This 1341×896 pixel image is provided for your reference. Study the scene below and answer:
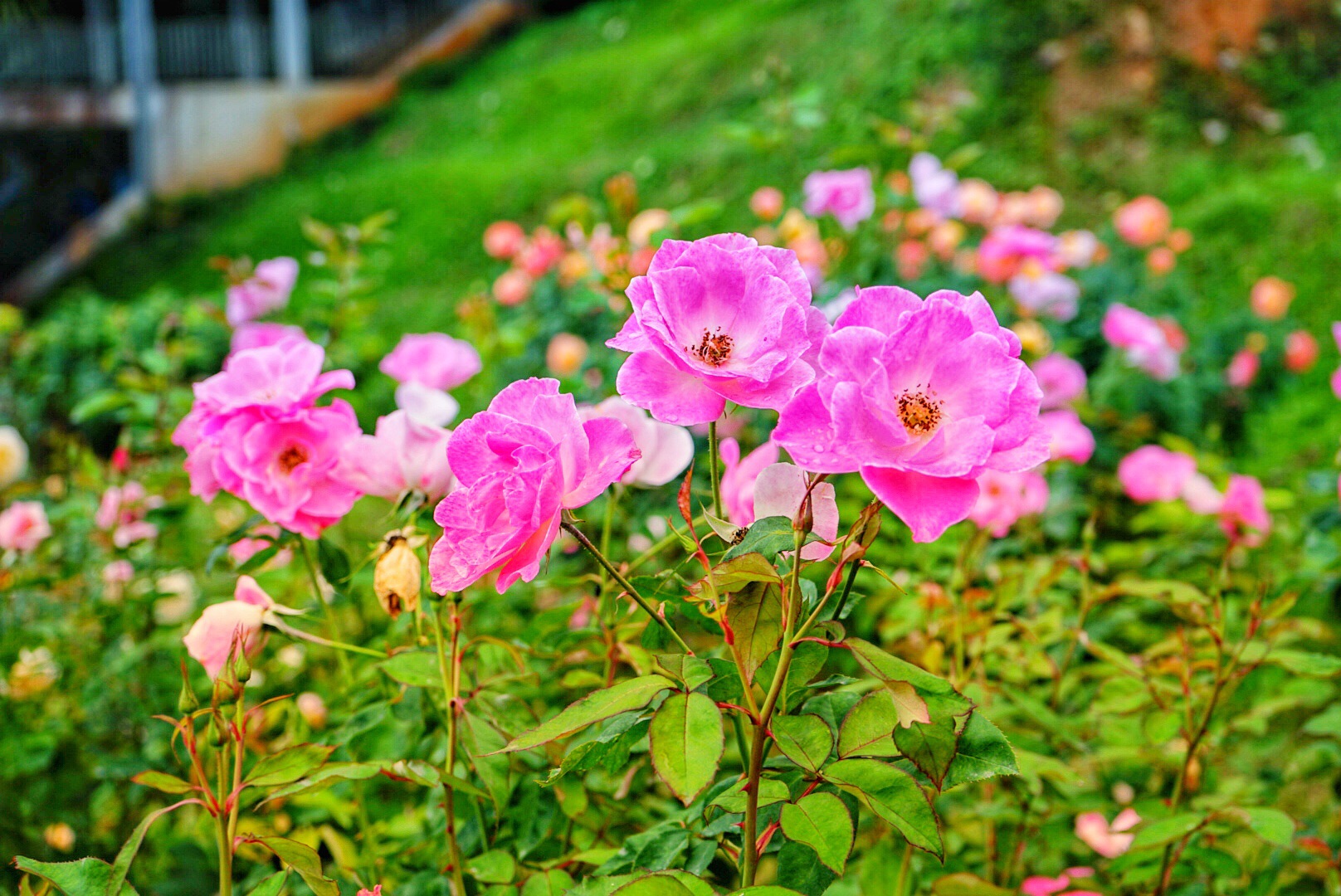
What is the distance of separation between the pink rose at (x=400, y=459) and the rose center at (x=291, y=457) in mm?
40

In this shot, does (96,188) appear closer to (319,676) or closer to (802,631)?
(319,676)

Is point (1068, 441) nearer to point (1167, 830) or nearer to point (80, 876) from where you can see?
point (1167, 830)

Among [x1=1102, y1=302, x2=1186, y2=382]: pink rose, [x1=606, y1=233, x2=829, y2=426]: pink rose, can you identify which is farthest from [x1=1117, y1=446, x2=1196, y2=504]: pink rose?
[x1=606, y1=233, x2=829, y2=426]: pink rose

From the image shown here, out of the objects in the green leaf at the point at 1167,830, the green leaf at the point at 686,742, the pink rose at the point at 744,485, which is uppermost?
the pink rose at the point at 744,485

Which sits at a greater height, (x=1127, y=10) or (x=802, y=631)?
(x=802, y=631)

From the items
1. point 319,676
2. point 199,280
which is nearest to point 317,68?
point 199,280

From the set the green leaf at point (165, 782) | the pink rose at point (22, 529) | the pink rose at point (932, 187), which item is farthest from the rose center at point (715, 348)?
the pink rose at point (932, 187)

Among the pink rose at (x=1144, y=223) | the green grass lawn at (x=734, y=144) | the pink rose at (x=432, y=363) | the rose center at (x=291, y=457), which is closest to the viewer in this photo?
the rose center at (x=291, y=457)

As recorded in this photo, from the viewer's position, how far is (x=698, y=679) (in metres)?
0.47

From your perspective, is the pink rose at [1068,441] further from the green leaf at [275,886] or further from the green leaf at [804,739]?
the green leaf at [275,886]

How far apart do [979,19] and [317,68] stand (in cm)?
592

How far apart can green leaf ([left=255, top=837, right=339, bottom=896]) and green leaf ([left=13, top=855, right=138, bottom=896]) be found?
79 mm

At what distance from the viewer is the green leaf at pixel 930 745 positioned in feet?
1.48

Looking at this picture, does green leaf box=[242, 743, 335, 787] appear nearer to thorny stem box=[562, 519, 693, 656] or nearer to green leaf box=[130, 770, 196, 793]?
green leaf box=[130, 770, 196, 793]
